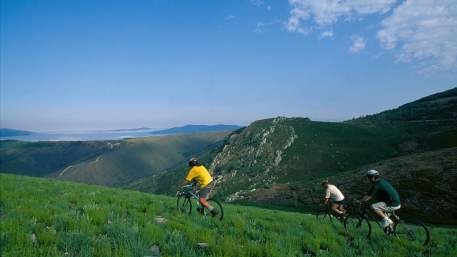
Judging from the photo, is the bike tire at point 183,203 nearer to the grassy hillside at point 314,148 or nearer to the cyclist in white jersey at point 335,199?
the cyclist in white jersey at point 335,199

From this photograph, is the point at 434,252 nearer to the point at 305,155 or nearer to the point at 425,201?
the point at 425,201

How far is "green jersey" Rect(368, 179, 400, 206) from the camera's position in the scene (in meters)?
14.9

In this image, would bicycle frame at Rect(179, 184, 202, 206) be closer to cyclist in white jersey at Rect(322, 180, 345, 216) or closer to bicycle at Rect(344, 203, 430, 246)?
bicycle at Rect(344, 203, 430, 246)

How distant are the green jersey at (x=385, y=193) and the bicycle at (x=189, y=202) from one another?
20.3 ft

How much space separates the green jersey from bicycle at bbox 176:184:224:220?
244 inches

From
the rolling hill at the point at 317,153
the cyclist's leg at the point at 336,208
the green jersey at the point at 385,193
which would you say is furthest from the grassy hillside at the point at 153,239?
the rolling hill at the point at 317,153

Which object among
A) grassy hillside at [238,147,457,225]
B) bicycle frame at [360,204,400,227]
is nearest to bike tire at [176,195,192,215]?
bicycle frame at [360,204,400,227]

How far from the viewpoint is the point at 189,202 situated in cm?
1689

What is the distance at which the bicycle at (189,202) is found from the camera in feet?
52.7

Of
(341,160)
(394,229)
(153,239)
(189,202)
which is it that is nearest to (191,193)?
(189,202)

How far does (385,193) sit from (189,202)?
8062 mm

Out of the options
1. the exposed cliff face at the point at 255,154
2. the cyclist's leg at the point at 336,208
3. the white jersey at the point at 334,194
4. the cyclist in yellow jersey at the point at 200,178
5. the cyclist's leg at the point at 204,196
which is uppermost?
the cyclist in yellow jersey at the point at 200,178

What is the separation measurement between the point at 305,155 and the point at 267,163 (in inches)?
498

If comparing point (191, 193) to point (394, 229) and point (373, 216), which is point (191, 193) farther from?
point (394, 229)
